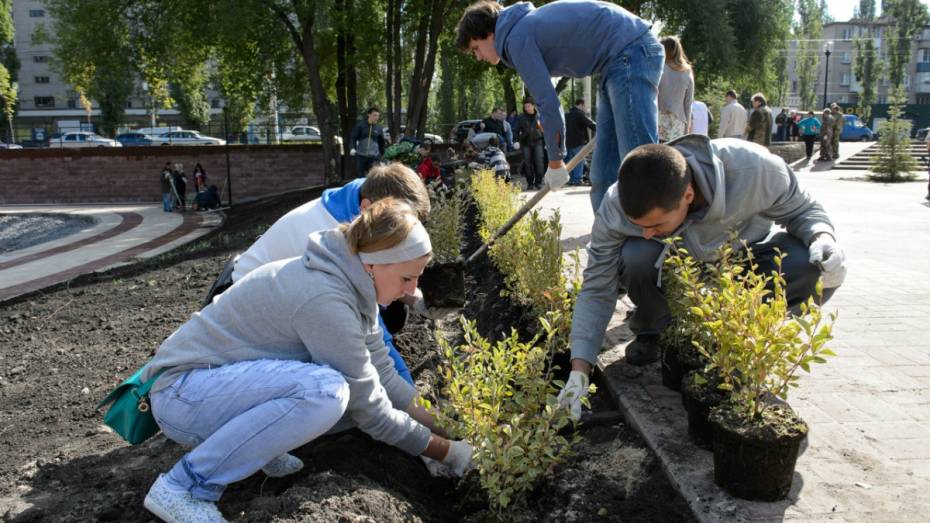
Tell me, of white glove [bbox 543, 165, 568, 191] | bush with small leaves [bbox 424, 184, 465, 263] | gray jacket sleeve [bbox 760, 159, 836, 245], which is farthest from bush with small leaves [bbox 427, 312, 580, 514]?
bush with small leaves [bbox 424, 184, 465, 263]

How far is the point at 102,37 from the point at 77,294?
13346mm

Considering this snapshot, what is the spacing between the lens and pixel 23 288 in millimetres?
7988

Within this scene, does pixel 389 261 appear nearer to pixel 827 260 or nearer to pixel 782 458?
pixel 782 458

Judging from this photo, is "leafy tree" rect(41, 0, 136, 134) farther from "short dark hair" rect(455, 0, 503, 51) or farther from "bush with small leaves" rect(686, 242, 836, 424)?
"bush with small leaves" rect(686, 242, 836, 424)

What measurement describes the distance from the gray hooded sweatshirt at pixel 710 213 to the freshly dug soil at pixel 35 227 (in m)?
13.8

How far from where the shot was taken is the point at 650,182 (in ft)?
8.71

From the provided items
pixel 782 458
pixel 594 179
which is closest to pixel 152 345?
pixel 594 179

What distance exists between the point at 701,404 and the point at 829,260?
2.78 feet

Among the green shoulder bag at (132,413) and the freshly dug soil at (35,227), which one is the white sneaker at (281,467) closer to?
the green shoulder bag at (132,413)

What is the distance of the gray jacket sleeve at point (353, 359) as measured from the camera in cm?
230

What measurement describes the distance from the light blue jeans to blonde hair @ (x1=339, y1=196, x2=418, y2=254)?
409 millimetres

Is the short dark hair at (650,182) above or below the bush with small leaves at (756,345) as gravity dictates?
above

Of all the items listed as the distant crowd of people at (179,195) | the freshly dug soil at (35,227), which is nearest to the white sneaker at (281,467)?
the freshly dug soil at (35,227)

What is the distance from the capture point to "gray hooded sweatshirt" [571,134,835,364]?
3012 millimetres
